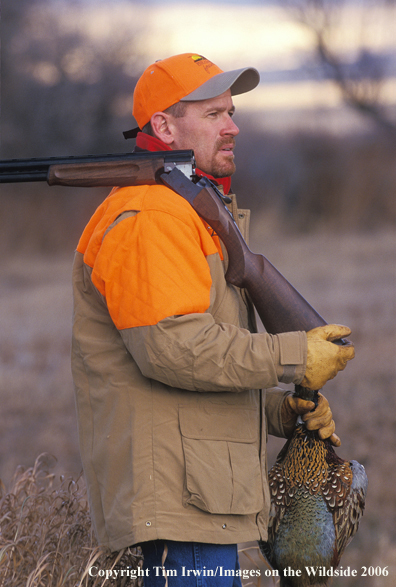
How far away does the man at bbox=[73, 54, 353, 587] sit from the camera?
6.84 ft

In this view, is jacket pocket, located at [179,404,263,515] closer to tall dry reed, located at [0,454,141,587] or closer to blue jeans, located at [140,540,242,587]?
blue jeans, located at [140,540,242,587]

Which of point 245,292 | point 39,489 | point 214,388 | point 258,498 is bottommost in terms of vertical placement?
point 39,489

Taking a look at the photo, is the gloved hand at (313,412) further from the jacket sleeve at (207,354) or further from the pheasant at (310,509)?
the jacket sleeve at (207,354)

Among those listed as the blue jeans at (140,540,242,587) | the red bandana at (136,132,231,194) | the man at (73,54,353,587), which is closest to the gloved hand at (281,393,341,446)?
the man at (73,54,353,587)

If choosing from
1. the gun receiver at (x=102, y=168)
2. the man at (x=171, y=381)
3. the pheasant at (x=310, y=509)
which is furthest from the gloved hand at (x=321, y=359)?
the gun receiver at (x=102, y=168)

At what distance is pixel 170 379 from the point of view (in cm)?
210

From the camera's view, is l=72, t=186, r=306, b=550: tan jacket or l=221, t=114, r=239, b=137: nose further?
l=221, t=114, r=239, b=137: nose

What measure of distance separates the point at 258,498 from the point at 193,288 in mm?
766

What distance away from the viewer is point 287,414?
2.69m

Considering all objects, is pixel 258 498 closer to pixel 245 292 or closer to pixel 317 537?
pixel 317 537

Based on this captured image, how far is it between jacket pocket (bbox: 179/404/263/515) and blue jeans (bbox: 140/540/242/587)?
16 centimetres

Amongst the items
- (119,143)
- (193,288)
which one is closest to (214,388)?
(193,288)

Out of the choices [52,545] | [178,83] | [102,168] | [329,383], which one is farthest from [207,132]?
[329,383]

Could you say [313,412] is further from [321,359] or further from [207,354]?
[207,354]
